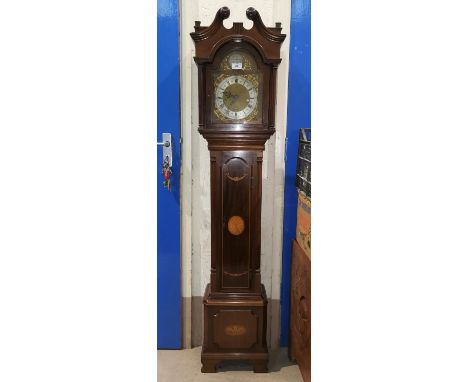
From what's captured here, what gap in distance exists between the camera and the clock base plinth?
2336 mm

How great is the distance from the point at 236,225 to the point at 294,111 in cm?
83

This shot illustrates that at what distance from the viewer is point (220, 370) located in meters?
2.43

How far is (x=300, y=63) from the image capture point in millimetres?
2484

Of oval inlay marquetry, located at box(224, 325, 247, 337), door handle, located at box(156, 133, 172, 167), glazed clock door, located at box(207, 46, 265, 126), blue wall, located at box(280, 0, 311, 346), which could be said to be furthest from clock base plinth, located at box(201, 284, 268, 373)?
glazed clock door, located at box(207, 46, 265, 126)

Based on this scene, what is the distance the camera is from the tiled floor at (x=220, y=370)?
2352 millimetres

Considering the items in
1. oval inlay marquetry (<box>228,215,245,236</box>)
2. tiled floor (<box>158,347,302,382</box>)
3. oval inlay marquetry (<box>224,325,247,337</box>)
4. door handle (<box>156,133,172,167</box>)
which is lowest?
tiled floor (<box>158,347,302,382</box>)

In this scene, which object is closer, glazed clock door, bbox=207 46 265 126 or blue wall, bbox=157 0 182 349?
Answer: glazed clock door, bbox=207 46 265 126

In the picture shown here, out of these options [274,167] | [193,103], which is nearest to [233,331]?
[274,167]

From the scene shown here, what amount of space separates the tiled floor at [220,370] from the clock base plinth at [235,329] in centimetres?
7

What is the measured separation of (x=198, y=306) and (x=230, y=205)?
2.80 ft

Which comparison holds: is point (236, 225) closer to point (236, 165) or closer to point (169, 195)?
point (236, 165)

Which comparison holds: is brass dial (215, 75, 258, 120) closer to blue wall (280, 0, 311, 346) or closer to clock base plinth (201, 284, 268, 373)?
blue wall (280, 0, 311, 346)

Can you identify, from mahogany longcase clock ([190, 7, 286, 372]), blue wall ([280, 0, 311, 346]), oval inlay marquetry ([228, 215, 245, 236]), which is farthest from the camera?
blue wall ([280, 0, 311, 346])

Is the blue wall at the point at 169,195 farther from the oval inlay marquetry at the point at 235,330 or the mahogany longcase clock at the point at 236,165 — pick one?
the oval inlay marquetry at the point at 235,330
